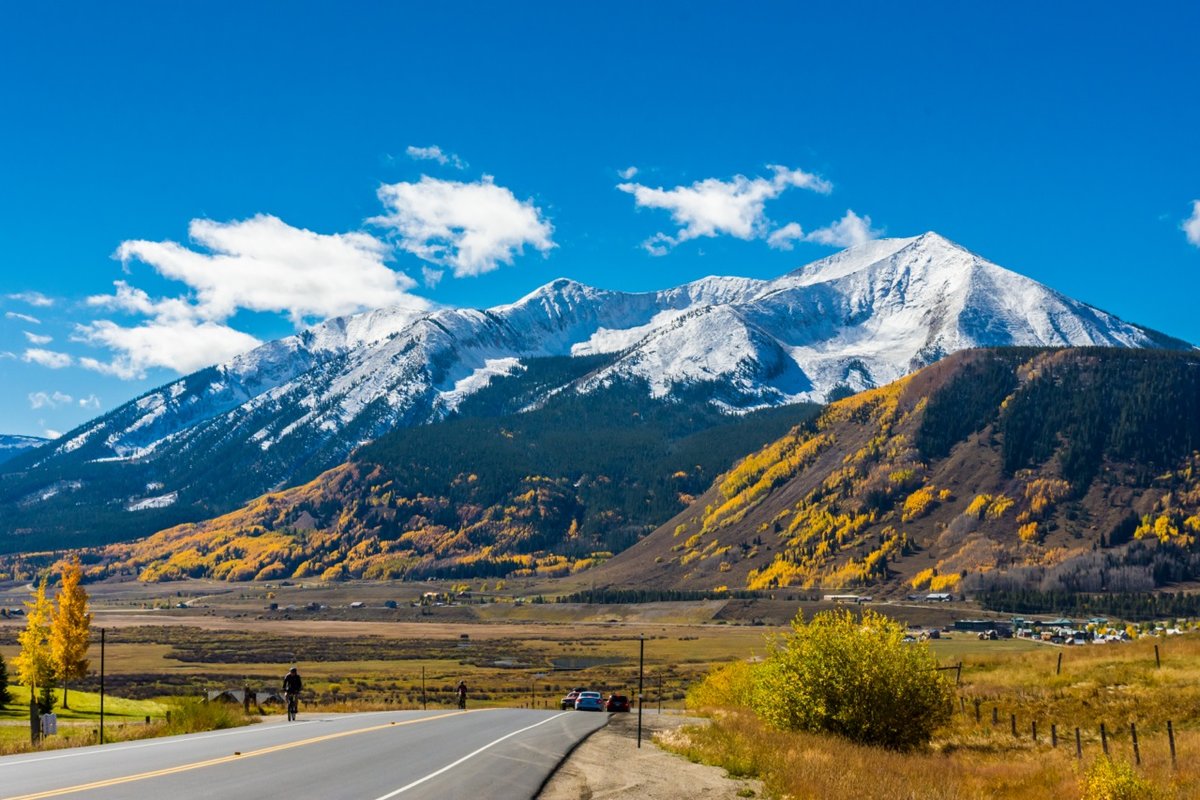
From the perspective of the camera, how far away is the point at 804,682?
1811 inches

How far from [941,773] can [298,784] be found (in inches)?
977

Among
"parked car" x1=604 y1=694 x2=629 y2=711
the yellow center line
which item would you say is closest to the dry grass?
the yellow center line

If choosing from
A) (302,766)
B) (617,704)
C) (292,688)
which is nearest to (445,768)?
(302,766)

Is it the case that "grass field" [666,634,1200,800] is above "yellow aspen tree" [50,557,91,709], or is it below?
below

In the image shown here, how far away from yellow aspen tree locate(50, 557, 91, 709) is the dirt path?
168 ft

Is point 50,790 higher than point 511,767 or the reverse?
higher

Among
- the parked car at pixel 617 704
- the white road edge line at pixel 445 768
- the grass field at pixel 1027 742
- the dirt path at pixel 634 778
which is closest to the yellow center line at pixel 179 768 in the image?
the white road edge line at pixel 445 768

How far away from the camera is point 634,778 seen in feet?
102

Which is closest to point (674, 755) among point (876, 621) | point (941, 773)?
point (941, 773)

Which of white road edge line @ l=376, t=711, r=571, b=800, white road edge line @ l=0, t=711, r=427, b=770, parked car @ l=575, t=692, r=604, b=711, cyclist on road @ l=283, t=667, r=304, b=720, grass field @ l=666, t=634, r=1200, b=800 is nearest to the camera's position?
white road edge line @ l=376, t=711, r=571, b=800

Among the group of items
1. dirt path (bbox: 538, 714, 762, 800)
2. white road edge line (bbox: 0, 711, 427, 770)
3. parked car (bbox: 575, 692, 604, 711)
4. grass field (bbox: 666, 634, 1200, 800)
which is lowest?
parked car (bbox: 575, 692, 604, 711)

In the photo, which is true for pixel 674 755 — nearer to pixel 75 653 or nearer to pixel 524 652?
pixel 75 653

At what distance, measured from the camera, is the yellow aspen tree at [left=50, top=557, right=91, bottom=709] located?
2927 inches

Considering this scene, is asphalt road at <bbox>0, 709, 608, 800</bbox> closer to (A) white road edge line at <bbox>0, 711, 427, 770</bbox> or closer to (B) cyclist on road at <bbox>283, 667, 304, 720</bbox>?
(A) white road edge line at <bbox>0, 711, 427, 770</bbox>
